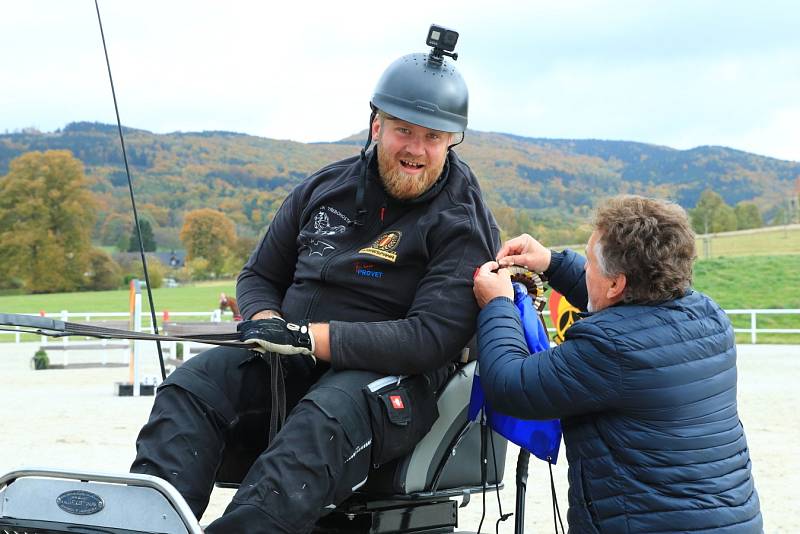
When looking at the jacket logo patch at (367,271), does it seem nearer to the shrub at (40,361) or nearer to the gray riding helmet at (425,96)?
the gray riding helmet at (425,96)

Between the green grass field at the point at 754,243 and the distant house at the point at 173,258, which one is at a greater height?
the green grass field at the point at 754,243

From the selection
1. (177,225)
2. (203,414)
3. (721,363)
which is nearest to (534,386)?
(721,363)

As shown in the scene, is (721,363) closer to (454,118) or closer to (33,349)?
(454,118)

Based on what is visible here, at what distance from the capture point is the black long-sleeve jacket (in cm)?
298

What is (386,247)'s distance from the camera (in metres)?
3.22

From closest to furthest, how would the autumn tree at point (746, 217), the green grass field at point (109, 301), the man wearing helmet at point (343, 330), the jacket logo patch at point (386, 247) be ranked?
the man wearing helmet at point (343, 330) → the jacket logo patch at point (386, 247) → the green grass field at point (109, 301) → the autumn tree at point (746, 217)

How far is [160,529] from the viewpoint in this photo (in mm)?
2395

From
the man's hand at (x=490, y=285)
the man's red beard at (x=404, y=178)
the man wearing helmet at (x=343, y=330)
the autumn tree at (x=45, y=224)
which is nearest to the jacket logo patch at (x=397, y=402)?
the man wearing helmet at (x=343, y=330)

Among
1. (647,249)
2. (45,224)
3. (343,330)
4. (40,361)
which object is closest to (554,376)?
(647,249)

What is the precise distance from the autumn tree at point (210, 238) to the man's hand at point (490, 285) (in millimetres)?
70996

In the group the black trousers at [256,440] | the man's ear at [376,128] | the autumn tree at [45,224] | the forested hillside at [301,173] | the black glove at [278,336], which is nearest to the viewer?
the black trousers at [256,440]

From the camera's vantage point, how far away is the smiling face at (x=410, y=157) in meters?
3.29

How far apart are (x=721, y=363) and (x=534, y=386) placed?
0.53 m

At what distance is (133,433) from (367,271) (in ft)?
22.3
